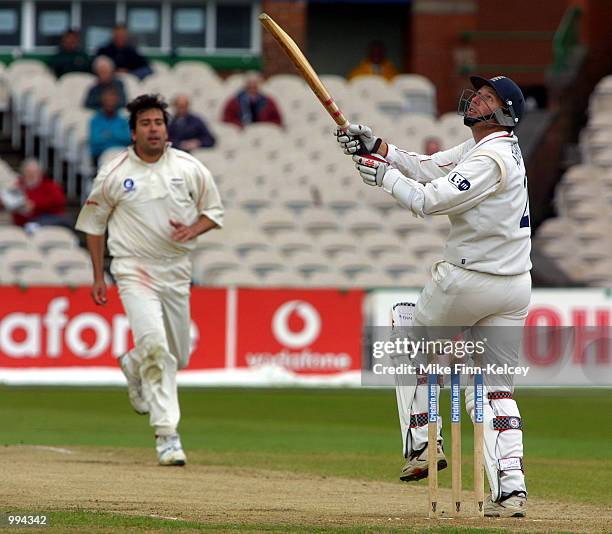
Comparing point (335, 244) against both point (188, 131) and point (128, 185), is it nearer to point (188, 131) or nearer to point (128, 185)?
point (188, 131)

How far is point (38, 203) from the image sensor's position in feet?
63.1

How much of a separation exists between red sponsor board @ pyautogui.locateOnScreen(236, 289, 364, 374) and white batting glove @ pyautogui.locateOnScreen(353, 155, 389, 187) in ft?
31.6

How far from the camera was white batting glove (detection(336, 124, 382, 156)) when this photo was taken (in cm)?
773

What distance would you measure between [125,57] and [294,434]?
11.1m

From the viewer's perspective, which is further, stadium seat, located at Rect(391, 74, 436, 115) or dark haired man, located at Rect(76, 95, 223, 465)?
stadium seat, located at Rect(391, 74, 436, 115)

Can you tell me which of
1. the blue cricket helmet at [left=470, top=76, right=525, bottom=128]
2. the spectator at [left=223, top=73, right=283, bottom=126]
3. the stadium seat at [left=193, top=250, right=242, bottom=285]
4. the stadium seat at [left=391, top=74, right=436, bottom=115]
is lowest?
the stadium seat at [left=193, top=250, right=242, bottom=285]

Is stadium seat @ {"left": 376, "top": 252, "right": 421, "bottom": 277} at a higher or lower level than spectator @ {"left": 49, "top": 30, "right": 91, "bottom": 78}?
lower

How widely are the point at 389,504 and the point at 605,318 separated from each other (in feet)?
32.5

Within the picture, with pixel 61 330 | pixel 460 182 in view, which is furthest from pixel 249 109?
pixel 460 182

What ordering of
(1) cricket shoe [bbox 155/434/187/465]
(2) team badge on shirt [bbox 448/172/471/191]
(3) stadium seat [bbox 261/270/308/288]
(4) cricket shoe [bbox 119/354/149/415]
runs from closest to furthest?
(2) team badge on shirt [bbox 448/172/471/191] → (1) cricket shoe [bbox 155/434/187/465] → (4) cricket shoe [bbox 119/354/149/415] → (3) stadium seat [bbox 261/270/308/288]

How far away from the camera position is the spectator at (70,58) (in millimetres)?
22969

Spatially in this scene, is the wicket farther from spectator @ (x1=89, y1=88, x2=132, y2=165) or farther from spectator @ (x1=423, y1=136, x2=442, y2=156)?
spectator @ (x1=89, y1=88, x2=132, y2=165)

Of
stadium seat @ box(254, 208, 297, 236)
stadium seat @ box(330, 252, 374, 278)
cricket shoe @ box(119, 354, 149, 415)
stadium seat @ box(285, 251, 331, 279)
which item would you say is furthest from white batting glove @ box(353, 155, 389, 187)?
stadium seat @ box(254, 208, 297, 236)

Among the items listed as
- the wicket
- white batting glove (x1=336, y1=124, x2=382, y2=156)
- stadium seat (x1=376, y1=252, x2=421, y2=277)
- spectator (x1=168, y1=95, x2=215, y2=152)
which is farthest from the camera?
spectator (x1=168, y1=95, x2=215, y2=152)
